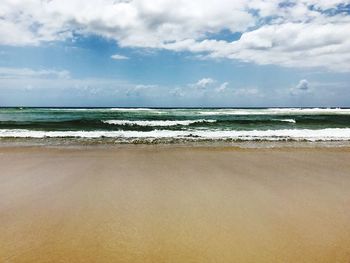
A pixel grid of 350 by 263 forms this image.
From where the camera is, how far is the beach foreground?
3248mm

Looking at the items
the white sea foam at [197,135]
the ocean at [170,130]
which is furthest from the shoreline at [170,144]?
the white sea foam at [197,135]

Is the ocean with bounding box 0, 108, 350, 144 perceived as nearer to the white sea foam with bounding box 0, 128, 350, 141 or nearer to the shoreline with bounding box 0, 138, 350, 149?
the white sea foam with bounding box 0, 128, 350, 141

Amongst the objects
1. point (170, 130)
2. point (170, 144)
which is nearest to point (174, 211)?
point (170, 144)

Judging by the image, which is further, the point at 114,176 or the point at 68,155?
the point at 68,155

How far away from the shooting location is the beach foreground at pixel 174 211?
325cm

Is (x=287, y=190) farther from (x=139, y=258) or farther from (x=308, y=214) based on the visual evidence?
(x=139, y=258)

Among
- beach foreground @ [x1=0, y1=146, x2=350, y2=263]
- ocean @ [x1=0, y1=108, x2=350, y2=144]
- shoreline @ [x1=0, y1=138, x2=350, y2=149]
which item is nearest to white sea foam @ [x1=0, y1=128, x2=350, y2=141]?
ocean @ [x1=0, y1=108, x2=350, y2=144]

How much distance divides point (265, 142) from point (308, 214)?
8536 millimetres

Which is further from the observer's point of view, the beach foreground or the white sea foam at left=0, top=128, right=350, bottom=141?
the white sea foam at left=0, top=128, right=350, bottom=141

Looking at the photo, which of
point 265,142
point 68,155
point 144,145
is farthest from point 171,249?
point 265,142

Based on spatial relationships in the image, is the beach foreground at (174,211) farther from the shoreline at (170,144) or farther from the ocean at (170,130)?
the ocean at (170,130)

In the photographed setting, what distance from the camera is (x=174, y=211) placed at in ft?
14.4

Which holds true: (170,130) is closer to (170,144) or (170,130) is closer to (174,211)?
(170,144)

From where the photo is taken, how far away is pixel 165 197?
5.04m
